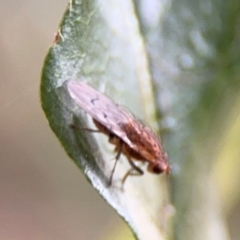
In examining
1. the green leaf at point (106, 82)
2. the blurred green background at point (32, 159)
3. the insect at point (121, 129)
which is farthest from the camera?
the blurred green background at point (32, 159)

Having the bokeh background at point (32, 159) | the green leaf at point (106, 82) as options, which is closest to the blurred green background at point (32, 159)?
the bokeh background at point (32, 159)

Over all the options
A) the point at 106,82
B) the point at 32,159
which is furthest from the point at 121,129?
the point at 32,159

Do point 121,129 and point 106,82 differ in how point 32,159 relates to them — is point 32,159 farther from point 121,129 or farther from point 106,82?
point 106,82

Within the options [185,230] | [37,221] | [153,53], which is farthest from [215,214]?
[37,221]

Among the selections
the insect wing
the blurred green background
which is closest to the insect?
the insect wing

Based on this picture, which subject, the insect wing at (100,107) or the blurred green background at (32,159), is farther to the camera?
the blurred green background at (32,159)

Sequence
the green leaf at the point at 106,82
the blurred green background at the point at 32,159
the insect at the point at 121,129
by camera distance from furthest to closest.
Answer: the blurred green background at the point at 32,159 < the insect at the point at 121,129 < the green leaf at the point at 106,82

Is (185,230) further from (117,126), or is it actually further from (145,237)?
(117,126)

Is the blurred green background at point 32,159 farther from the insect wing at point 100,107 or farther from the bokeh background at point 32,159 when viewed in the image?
the insect wing at point 100,107

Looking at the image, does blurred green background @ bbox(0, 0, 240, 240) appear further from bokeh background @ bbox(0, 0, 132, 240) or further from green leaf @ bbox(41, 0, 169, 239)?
green leaf @ bbox(41, 0, 169, 239)
